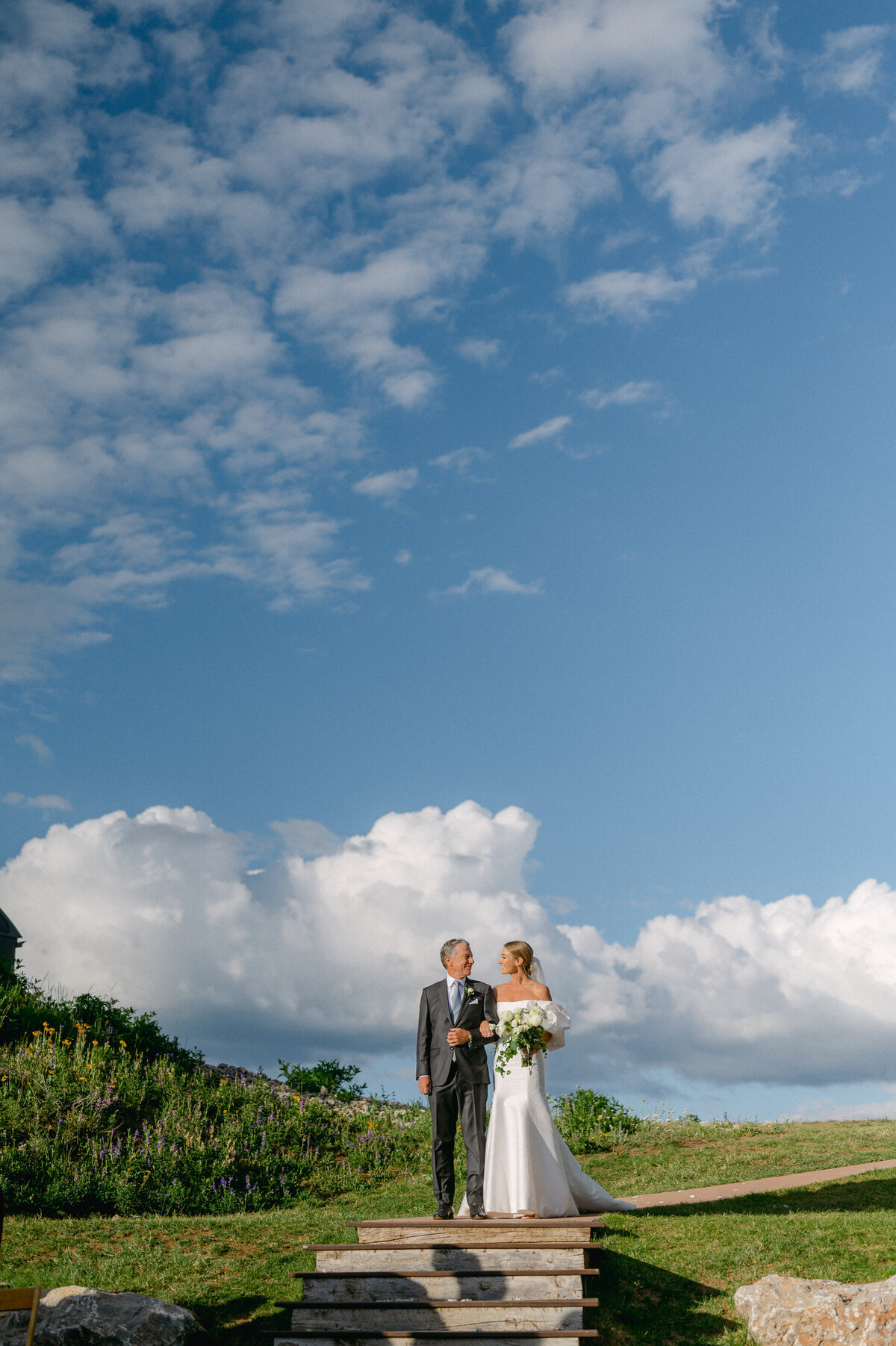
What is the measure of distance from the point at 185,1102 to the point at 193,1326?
9.81 metres

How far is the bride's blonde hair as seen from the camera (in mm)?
10984

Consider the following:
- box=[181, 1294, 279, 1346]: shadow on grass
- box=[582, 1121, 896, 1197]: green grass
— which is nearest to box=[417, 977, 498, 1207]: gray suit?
box=[181, 1294, 279, 1346]: shadow on grass

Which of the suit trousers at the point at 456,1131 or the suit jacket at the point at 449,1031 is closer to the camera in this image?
the suit trousers at the point at 456,1131

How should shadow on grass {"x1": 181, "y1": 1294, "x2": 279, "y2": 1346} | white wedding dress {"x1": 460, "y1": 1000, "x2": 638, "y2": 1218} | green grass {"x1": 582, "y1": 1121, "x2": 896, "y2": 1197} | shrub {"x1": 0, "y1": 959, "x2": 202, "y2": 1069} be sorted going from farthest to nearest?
shrub {"x1": 0, "y1": 959, "x2": 202, "y2": 1069}
green grass {"x1": 582, "y1": 1121, "x2": 896, "y2": 1197}
white wedding dress {"x1": 460, "y1": 1000, "x2": 638, "y2": 1218}
shadow on grass {"x1": 181, "y1": 1294, "x2": 279, "y2": 1346}

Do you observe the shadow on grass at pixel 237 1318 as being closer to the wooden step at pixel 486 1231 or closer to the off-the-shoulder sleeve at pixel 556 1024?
the wooden step at pixel 486 1231

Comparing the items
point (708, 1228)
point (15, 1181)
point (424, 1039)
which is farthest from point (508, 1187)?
point (15, 1181)

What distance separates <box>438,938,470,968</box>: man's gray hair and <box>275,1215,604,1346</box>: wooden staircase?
2369 mm

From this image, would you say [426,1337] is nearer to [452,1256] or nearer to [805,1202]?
[452,1256]

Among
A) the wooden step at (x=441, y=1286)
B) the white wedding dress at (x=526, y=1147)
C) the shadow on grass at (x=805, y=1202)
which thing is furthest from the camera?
the shadow on grass at (x=805, y=1202)

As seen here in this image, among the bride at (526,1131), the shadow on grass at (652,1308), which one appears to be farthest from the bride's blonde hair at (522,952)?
the shadow on grass at (652,1308)

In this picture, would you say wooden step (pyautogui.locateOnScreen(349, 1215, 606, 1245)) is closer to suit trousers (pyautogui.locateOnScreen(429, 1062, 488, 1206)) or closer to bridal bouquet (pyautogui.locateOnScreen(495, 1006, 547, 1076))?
suit trousers (pyautogui.locateOnScreen(429, 1062, 488, 1206))

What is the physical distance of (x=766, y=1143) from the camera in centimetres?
1866

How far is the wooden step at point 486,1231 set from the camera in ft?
31.5

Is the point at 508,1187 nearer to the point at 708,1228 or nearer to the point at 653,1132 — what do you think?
the point at 708,1228
